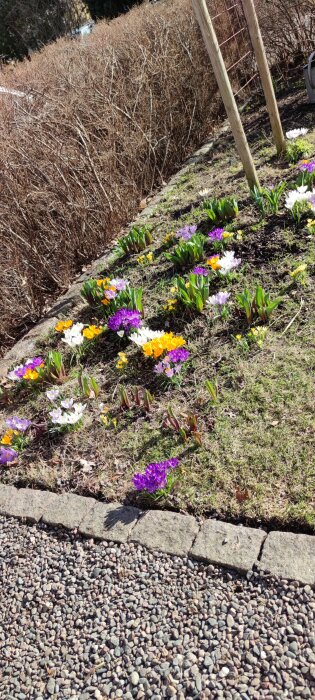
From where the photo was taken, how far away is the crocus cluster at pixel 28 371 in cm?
379

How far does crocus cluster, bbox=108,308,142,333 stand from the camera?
12.7 ft

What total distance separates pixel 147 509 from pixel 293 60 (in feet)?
25.5

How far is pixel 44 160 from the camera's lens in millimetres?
5270

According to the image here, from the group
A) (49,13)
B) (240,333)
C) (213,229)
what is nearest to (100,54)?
(213,229)

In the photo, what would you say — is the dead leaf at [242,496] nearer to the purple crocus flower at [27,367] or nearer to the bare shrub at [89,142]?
the purple crocus flower at [27,367]

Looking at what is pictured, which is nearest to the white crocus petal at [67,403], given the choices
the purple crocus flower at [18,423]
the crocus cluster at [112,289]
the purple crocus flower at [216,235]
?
the purple crocus flower at [18,423]

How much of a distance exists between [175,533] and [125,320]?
5.65 feet

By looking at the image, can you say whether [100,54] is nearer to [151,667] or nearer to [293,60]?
[293,60]

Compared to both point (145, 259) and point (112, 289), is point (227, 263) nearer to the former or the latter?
point (112, 289)

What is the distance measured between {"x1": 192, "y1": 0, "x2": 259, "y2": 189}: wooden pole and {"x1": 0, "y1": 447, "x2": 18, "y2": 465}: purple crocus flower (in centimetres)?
311

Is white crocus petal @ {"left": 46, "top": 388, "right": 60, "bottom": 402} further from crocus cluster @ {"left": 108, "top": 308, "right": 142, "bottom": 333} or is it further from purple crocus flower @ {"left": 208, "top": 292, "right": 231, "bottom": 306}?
purple crocus flower @ {"left": 208, "top": 292, "right": 231, "bottom": 306}

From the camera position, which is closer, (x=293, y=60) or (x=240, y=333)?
(x=240, y=333)

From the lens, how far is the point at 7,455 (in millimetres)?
3365

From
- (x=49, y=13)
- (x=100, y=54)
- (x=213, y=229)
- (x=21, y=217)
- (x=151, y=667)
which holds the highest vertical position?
(x=49, y=13)
